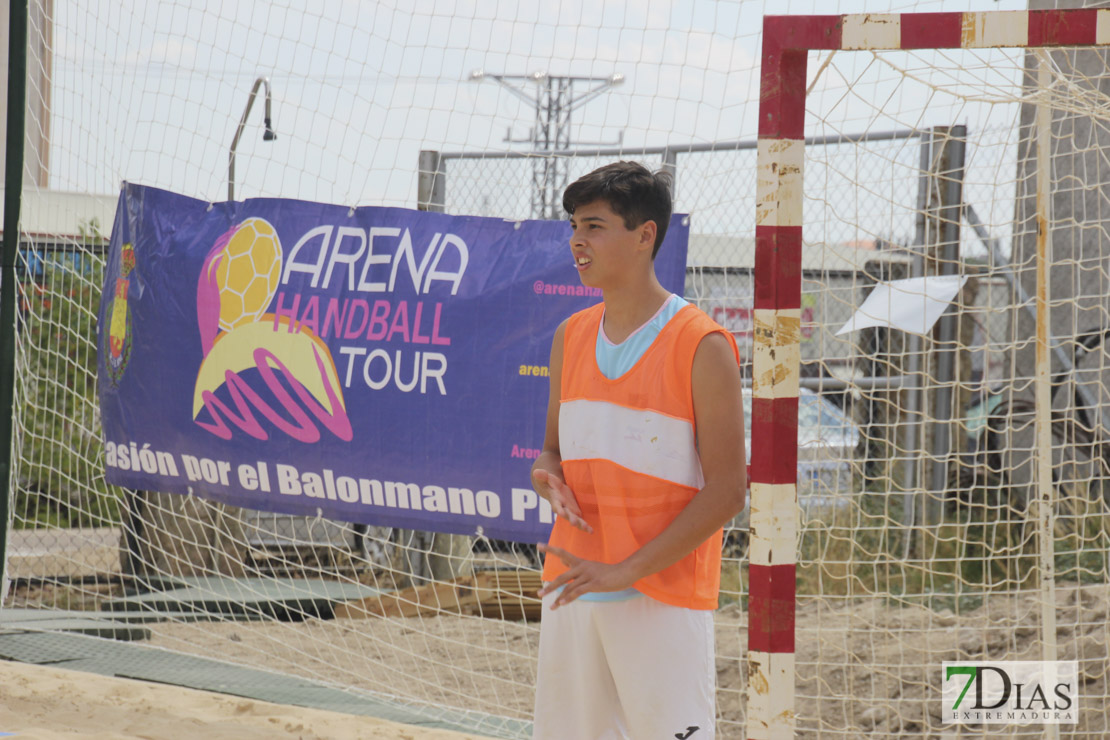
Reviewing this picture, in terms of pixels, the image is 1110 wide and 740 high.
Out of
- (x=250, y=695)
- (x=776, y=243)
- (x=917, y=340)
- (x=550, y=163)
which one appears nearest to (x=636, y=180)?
(x=776, y=243)

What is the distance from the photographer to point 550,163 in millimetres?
4605

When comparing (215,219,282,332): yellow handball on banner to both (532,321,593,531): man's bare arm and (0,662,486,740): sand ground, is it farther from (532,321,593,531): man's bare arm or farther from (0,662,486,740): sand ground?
(532,321,593,531): man's bare arm

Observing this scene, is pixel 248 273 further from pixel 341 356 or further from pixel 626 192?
pixel 626 192

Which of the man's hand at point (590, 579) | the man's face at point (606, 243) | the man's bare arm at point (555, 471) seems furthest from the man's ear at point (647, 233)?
the man's hand at point (590, 579)

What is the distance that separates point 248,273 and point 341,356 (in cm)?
61

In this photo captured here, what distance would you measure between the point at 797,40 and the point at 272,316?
2678 mm

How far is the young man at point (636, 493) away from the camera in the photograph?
214 centimetres

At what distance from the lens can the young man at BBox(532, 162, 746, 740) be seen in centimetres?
214

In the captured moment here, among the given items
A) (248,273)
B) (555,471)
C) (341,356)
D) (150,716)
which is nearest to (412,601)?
(150,716)

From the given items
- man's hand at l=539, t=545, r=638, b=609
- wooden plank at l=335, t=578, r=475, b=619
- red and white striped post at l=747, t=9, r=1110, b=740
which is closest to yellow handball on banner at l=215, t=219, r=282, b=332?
wooden plank at l=335, t=578, r=475, b=619

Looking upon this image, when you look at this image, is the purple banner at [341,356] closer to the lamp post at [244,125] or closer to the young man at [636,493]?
the lamp post at [244,125]

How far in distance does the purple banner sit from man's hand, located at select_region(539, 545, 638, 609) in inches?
70.3

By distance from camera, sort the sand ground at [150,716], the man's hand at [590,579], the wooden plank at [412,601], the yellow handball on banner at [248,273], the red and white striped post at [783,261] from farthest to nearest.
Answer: the wooden plank at [412,601] < the yellow handball on banner at [248,273] < the sand ground at [150,716] < the red and white striped post at [783,261] < the man's hand at [590,579]

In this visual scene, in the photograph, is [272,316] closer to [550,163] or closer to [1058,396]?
[550,163]
